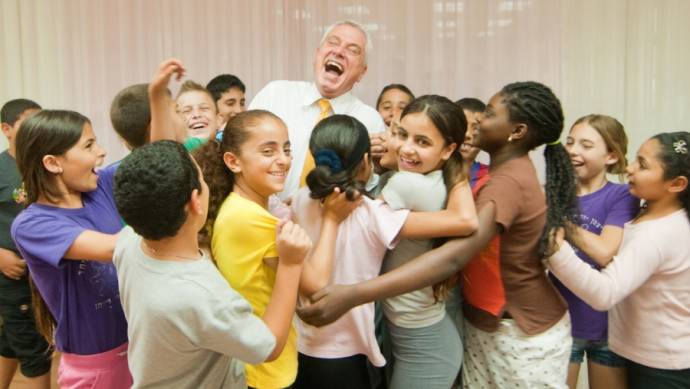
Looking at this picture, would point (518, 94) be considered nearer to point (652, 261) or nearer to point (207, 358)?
point (652, 261)

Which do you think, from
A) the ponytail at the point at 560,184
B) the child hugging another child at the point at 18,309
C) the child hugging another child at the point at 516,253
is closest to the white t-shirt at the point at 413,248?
the child hugging another child at the point at 516,253

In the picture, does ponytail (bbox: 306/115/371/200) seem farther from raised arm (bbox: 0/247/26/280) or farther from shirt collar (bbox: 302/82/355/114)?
raised arm (bbox: 0/247/26/280)

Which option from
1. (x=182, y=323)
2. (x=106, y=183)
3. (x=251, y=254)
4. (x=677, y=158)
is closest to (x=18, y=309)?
(x=106, y=183)

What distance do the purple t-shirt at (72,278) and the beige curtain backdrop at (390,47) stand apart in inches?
93.4

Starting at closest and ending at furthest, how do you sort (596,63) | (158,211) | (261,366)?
(158,211) → (261,366) → (596,63)

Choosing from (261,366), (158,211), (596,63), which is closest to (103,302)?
(261,366)

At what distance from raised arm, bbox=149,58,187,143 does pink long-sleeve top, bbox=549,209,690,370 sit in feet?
4.33

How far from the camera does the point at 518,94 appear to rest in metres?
1.65

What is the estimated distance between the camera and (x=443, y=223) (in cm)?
150

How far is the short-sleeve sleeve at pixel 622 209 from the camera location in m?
1.98

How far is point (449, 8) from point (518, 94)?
2060 millimetres

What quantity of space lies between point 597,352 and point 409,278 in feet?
3.95

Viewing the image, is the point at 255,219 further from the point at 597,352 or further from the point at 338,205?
the point at 597,352

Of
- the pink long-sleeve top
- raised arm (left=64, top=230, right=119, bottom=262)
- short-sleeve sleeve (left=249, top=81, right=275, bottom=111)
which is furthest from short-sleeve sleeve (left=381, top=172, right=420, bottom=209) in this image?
short-sleeve sleeve (left=249, top=81, right=275, bottom=111)
